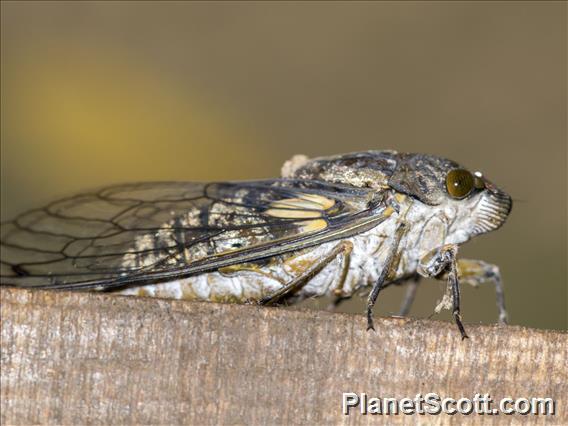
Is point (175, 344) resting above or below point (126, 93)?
below

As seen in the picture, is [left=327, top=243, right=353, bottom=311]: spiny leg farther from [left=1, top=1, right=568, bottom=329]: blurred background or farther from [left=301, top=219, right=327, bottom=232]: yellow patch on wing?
[left=1, top=1, right=568, bottom=329]: blurred background

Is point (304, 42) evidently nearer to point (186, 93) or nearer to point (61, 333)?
point (186, 93)

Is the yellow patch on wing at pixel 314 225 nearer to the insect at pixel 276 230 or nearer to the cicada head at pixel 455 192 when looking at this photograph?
the insect at pixel 276 230

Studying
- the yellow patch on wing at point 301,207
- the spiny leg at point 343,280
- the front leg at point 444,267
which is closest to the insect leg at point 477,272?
the front leg at point 444,267

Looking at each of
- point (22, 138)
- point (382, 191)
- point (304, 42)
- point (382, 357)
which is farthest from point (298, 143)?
point (382, 357)

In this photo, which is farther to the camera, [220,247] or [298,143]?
[298,143]

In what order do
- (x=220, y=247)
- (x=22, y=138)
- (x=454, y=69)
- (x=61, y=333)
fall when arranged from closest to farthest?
(x=61, y=333)
(x=220, y=247)
(x=22, y=138)
(x=454, y=69)

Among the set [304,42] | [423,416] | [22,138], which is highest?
[304,42]

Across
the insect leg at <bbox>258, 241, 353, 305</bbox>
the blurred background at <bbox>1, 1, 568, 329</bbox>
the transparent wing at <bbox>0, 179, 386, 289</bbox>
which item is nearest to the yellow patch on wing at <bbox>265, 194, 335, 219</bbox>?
the transparent wing at <bbox>0, 179, 386, 289</bbox>
